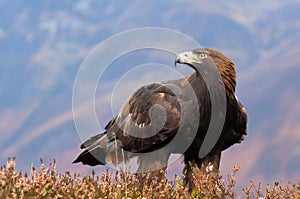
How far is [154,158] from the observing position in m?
8.73

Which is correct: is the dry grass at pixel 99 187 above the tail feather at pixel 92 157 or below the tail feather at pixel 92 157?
below

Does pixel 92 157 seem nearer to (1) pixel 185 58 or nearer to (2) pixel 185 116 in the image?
(2) pixel 185 116

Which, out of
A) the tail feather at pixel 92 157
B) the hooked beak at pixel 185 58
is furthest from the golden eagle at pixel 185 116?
the tail feather at pixel 92 157

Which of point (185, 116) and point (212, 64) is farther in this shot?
point (212, 64)

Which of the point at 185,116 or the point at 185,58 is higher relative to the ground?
the point at 185,58

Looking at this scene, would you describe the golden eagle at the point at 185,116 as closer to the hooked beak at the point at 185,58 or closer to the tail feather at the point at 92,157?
the hooked beak at the point at 185,58

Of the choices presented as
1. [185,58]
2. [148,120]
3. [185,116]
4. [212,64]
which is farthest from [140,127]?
[212,64]

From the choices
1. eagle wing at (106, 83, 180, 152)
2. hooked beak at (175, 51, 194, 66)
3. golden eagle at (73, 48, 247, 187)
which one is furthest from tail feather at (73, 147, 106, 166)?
hooked beak at (175, 51, 194, 66)

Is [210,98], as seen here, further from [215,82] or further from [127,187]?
[127,187]

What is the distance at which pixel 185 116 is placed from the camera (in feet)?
28.5

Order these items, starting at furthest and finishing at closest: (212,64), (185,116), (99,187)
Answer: (212,64) → (185,116) → (99,187)

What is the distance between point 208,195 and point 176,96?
217cm

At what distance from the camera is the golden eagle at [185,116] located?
28.5 feet

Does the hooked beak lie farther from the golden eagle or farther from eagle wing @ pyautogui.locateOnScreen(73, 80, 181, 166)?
eagle wing @ pyautogui.locateOnScreen(73, 80, 181, 166)
